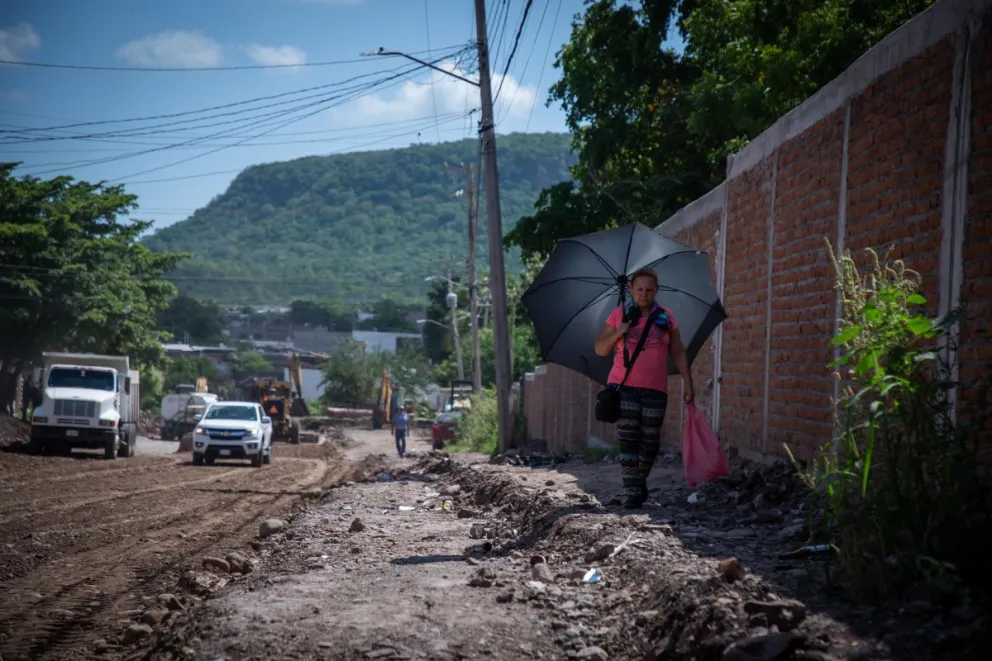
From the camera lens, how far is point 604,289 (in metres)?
10.3

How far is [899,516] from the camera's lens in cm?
510

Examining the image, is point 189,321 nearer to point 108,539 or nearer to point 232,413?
point 232,413

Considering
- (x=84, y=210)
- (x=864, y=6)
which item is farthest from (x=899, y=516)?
(x=84, y=210)

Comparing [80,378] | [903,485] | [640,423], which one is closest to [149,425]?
[80,378]

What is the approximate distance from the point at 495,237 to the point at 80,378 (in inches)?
543

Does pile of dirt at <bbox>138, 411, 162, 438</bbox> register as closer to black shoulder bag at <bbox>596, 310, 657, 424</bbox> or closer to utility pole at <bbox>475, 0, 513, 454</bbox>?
utility pole at <bbox>475, 0, 513, 454</bbox>

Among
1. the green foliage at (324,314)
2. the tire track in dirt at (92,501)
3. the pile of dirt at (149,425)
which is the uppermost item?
the green foliage at (324,314)

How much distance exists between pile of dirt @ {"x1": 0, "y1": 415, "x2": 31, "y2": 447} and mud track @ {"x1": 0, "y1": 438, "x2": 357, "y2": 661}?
9711 millimetres

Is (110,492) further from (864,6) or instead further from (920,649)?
(920,649)

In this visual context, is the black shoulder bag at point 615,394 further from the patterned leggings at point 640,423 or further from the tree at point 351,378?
the tree at point 351,378

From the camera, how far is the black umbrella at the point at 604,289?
1017cm

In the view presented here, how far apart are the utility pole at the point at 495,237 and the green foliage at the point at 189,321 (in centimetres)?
10409

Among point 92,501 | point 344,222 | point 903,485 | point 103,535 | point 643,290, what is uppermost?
point 344,222

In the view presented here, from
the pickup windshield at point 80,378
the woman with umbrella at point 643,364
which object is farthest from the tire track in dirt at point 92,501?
the pickup windshield at point 80,378
